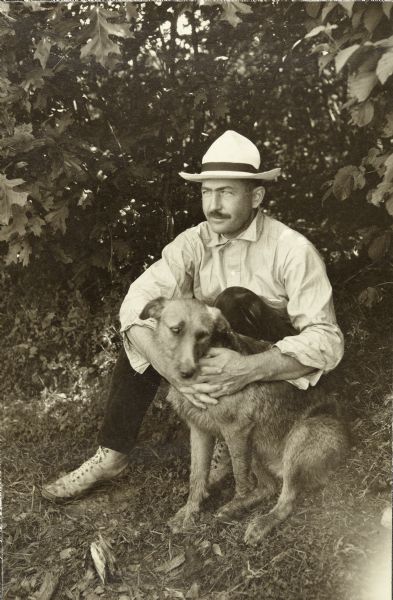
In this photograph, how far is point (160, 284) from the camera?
4.47 m

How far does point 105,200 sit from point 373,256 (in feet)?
6.57

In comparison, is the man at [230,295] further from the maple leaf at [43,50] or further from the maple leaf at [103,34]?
the maple leaf at [43,50]

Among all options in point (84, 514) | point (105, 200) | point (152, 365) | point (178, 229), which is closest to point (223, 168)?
point (178, 229)

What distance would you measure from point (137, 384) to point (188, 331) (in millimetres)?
744

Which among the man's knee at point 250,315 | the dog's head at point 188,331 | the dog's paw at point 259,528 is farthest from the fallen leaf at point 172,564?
the man's knee at point 250,315

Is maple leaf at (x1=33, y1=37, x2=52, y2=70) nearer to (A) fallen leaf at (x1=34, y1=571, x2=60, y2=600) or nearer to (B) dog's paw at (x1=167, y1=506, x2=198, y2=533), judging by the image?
(B) dog's paw at (x1=167, y1=506, x2=198, y2=533)

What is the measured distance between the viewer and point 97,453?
15.4ft

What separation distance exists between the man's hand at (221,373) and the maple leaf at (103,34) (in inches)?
80.8

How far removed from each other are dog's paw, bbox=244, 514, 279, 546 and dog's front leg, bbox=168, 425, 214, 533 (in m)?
0.40

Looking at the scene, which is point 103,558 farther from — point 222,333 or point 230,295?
point 230,295

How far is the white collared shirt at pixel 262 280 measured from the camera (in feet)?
13.5

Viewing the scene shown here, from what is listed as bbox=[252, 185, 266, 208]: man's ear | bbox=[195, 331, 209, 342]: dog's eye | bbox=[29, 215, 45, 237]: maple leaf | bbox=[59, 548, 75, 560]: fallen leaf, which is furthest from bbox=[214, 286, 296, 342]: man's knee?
bbox=[59, 548, 75, 560]: fallen leaf

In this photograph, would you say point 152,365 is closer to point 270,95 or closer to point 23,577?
point 23,577

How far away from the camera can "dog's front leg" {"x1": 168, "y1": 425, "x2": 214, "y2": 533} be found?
14.1ft
